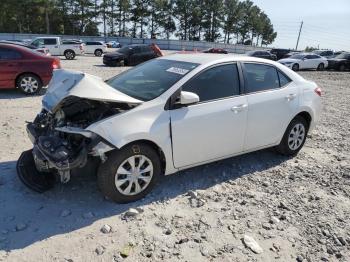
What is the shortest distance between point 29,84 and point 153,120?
7.44 meters

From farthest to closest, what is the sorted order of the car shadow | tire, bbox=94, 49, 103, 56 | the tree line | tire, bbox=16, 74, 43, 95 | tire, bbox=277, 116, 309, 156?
the tree line, tire, bbox=94, 49, 103, 56, tire, bbox=16, 74, 43, 95, tire, bbox=277, 116, 309, 156, the car shadow

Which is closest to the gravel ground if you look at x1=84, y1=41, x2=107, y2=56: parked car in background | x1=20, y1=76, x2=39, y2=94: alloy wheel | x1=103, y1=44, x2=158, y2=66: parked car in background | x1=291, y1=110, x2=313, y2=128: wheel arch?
x1=291, y1=110, x2=313, y2=128: wheel arch

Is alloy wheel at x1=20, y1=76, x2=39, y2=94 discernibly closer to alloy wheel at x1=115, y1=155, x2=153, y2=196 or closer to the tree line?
alloy wheel at x1=115, y1=155, x2=153, y2=196

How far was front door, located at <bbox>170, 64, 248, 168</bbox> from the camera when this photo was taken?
451 centimetres

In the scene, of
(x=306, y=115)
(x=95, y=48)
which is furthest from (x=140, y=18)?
(x=306, y=115)

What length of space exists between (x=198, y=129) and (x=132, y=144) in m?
0.90

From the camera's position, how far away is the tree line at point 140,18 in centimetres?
6375

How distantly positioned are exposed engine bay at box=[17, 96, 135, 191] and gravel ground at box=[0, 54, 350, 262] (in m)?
0.45

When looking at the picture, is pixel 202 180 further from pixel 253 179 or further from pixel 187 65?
pixel 187 65

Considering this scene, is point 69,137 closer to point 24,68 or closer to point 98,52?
point 24,68

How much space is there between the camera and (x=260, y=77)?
5465 millimetres

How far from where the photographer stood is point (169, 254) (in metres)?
3.53

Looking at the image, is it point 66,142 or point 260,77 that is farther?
point 260,77

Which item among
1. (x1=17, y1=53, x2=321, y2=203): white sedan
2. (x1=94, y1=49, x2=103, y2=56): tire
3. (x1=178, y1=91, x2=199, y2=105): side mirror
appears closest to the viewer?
(x1=17, y1=53, x2=321, y2=203): white sedan
